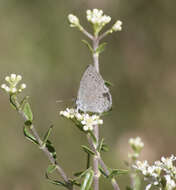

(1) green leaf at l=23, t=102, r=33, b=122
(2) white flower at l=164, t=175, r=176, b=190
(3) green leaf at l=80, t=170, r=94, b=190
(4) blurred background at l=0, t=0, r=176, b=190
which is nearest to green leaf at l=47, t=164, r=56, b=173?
(3) green leaf at l=80, t=170, r=94, b=190

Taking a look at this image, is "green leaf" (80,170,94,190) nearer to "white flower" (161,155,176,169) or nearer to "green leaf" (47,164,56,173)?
"green leaf" (47,164,56,173)

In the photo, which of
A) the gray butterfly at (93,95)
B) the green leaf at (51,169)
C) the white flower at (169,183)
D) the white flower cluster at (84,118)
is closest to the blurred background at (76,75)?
the gray butterfly at (93,95)

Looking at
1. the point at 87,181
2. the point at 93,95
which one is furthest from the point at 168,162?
the point at 93,95

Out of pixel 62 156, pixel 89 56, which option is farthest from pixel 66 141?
pixel 89 56

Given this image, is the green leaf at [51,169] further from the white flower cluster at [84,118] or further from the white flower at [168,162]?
the white flower at [168,162]

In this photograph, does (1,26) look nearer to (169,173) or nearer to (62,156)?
(62,156)

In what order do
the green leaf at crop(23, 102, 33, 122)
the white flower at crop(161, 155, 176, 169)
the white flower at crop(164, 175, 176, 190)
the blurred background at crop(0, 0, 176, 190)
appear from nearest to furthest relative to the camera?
the white flower at crop(164, 175, 176, 190) → the green leaf at crop(23, 102, 33, 122) → the white flower at crop(161, 155, 176, 169) → the blurred background at crop(0, 0, 176, 190)
